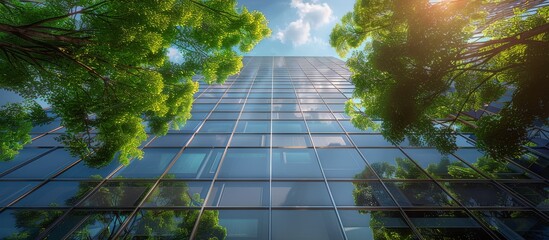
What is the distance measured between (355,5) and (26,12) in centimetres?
897

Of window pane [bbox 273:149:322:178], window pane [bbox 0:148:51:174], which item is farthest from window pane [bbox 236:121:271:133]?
window pane [bbox 0:148:51:174]

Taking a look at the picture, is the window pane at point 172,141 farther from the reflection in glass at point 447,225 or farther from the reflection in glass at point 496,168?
the reflection in glass at point 496,168

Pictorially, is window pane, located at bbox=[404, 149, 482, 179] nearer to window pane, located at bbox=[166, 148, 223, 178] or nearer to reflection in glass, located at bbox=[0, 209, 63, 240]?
window pane, located at bbox=[166, 148, 223, 178]

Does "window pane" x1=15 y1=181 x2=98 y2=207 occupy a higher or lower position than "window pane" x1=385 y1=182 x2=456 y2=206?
higher

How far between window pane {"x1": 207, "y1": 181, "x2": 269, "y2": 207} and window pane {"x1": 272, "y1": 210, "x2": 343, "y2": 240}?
72cm

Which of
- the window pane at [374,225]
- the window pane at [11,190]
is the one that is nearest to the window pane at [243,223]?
the window pane at [374,225]

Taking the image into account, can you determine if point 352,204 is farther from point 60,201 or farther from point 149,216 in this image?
point 60,201

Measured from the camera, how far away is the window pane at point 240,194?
6832 millimetres

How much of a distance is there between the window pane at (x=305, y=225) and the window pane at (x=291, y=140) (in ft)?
12.8

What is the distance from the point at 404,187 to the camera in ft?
24.7

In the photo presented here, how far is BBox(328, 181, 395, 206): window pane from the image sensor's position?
6.84m

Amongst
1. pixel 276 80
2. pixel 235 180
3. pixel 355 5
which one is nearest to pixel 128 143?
pixel 235 180

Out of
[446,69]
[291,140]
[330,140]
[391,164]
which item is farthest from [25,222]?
[446,69]

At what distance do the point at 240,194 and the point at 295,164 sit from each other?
96.2 inches
